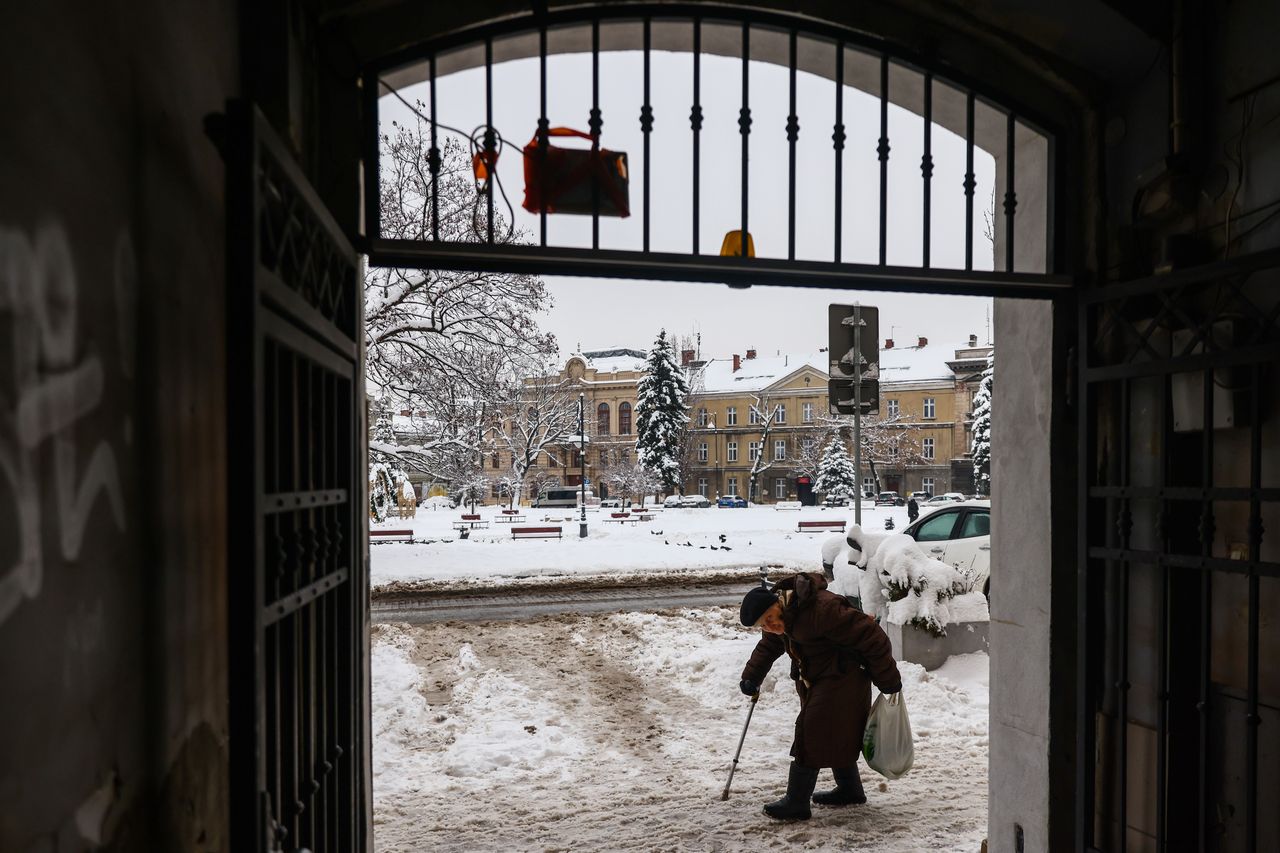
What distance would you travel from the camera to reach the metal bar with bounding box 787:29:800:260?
3.46m

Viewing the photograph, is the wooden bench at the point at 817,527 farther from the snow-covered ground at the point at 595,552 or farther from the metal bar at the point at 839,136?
the metal bar at the point at 839,136

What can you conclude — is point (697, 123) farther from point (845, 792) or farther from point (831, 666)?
point (845, 792)

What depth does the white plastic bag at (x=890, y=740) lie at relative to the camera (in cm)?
532

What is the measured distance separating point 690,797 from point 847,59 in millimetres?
4860

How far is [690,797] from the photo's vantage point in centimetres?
581

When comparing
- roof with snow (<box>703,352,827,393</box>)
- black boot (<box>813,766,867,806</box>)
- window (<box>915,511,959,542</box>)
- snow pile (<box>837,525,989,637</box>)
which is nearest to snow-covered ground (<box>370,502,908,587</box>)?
window (<box>915,511,959,542</box>)

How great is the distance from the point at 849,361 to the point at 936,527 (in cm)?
475

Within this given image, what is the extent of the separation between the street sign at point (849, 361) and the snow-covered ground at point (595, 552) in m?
8.95
